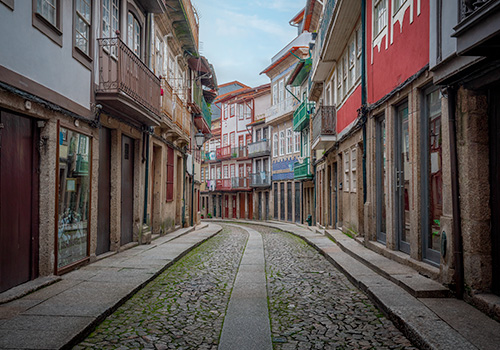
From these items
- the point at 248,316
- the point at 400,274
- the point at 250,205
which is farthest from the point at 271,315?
the point at 250,205

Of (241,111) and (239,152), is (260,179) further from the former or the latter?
(241,111)

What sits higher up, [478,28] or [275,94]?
[275,94]

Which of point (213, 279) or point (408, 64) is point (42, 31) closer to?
point (213, 279)

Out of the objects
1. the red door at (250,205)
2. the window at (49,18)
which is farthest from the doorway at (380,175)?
the red door at (250,205)

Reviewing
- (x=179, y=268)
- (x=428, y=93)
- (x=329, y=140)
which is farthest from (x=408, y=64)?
(x=329, y=140)

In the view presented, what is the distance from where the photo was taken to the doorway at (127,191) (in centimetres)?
1097

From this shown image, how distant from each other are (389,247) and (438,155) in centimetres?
260

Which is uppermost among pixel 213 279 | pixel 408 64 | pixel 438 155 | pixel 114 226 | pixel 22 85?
pixel 408 64

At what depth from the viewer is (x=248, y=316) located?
17.5 ft

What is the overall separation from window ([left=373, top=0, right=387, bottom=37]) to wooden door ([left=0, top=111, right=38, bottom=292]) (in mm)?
6958

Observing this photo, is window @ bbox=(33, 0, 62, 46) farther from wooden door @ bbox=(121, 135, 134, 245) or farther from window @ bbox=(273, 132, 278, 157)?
window @ bbox=(273, 132, 278, 157)

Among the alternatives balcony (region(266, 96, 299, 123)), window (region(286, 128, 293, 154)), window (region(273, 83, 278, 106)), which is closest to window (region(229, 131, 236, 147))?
balcony (region(266, 96, 299, 123))

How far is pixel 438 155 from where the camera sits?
6.59 m

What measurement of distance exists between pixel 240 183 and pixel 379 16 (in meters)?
31.9
